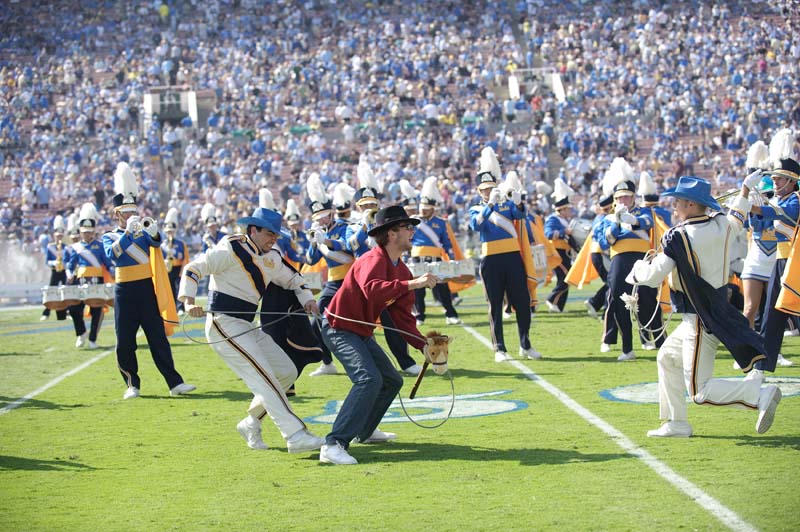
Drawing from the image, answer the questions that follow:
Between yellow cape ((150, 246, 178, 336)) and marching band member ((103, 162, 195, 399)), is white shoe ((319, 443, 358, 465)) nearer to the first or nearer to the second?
marching band member ((103, 162, 195, 399))

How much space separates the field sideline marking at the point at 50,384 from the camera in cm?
1144

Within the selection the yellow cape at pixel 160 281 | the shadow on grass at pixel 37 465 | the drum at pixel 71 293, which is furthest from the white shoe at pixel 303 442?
the drum at pixel 71 293

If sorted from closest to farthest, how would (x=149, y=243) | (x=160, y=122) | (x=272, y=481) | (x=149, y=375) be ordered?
1. (x=272, y=481)
2. (x=149, y=243)
3. (x=149, y=375)
4. (x=160, y=122)

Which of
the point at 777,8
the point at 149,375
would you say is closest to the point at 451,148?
the point at 777,8

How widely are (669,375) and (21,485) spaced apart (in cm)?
419

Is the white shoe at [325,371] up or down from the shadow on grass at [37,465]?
down

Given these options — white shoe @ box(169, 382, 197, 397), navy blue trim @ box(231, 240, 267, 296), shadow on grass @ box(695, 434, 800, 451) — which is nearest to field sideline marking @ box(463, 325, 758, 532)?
shadow on grass @ box(695, 434, 800, 451)

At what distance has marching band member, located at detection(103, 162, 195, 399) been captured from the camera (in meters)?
11.5

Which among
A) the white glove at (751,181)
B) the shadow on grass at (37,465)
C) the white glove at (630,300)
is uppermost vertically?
the white glove at (751,181)

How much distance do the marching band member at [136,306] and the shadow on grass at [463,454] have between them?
3.76 m

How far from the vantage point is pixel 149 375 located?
1346 centimetres

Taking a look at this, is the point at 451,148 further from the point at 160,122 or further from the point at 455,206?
the point at 160,122

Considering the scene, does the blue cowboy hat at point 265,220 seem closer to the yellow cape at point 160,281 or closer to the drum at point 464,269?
the yellow cape at point 160,281

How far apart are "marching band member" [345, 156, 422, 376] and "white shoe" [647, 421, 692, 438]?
3.33 metres
